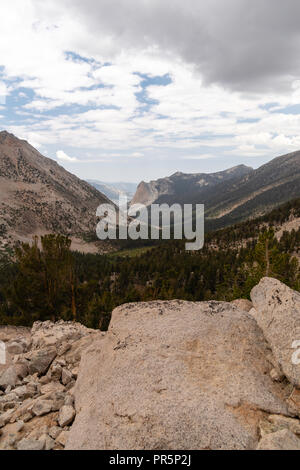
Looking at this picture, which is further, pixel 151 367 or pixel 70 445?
pixel 151 367

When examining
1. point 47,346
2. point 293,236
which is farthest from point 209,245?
point 47,346

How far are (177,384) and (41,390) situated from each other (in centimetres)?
659

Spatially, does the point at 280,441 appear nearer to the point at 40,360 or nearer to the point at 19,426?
the point at 19,426

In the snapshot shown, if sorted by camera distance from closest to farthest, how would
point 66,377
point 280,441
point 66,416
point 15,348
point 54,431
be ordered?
point 280,441
point 54,431
point 66,416
point 66,377
point 15,348

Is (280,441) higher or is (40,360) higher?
(280,441)

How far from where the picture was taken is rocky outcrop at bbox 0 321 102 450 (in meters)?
8.40

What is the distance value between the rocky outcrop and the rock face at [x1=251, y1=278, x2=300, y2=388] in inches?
294

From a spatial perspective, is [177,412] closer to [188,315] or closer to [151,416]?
[151,416]

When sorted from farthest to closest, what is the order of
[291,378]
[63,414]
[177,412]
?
[63,414] → [291,378] → [177,412]

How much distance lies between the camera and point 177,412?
25.2ft

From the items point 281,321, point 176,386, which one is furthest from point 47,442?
point 281,321

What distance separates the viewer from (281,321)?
10273 millimetres

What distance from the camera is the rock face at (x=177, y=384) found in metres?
7.36
